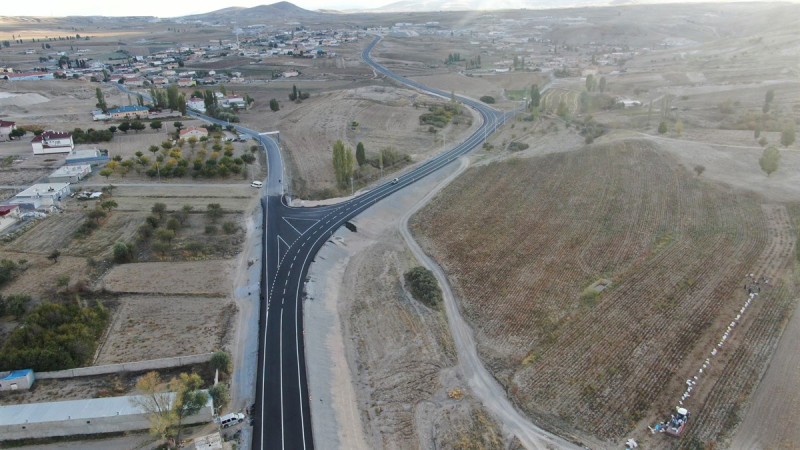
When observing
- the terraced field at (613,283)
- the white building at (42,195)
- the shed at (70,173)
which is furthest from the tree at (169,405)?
the shed at (70,173)

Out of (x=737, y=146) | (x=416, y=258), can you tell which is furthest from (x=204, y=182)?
(x=737, y=146)

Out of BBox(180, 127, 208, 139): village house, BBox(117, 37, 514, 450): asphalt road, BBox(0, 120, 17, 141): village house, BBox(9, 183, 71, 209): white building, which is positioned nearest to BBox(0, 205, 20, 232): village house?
BBox(9, 183, 71, 209): white building

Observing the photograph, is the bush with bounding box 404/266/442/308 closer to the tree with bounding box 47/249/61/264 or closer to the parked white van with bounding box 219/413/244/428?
the parked white van with bounding box 219/413/244/428

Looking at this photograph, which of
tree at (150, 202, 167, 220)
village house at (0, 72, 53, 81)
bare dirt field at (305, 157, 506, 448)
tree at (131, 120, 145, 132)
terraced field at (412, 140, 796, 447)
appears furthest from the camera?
village house at (0, 72, 53, 81)

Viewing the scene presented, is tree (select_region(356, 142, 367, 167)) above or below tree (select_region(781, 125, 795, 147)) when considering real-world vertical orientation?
below

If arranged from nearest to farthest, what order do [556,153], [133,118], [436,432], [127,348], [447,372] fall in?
[436,432] → [447,372] → [127,348] → [556,153] → [133,118]

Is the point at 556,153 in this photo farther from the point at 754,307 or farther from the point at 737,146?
the point at 754,307
